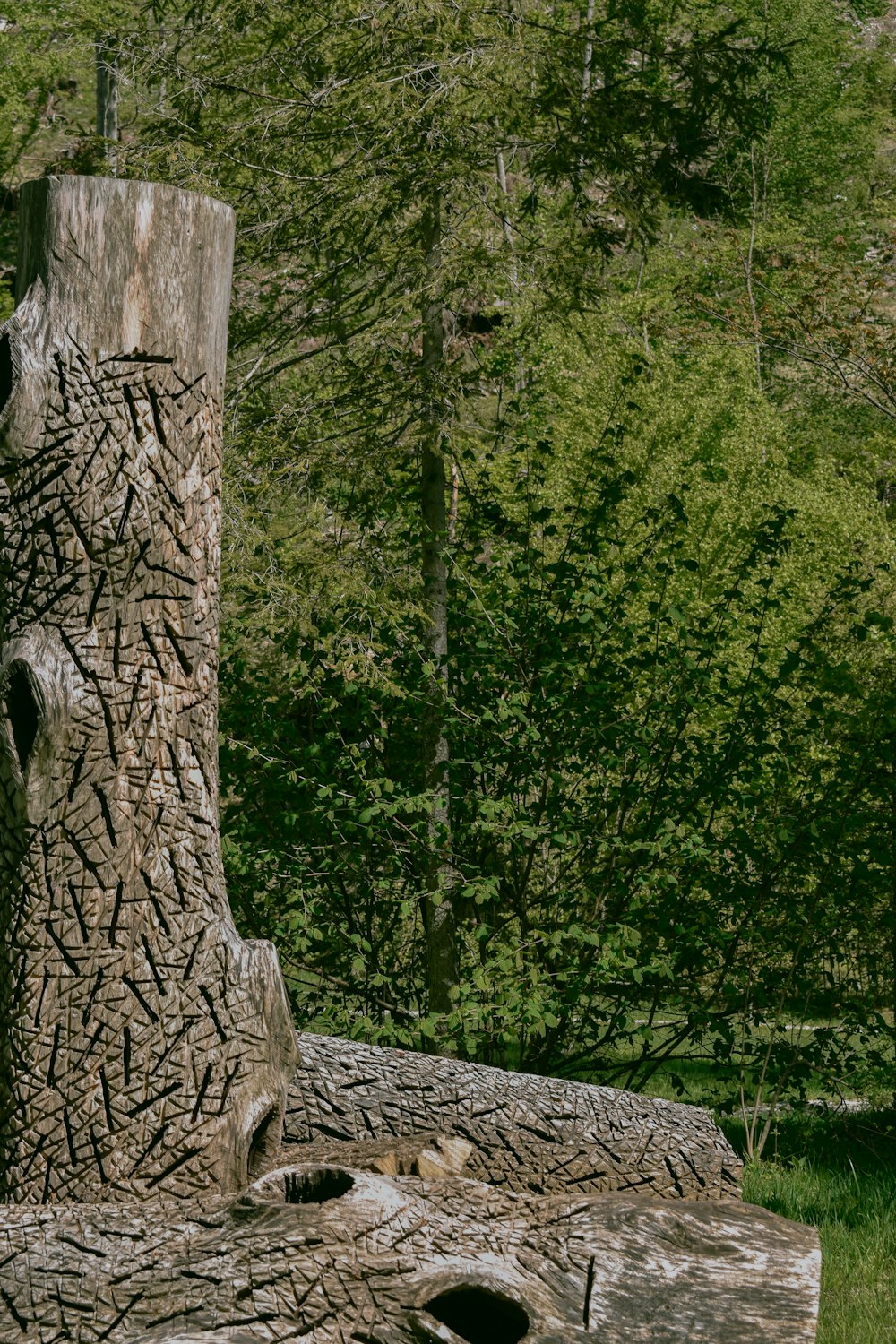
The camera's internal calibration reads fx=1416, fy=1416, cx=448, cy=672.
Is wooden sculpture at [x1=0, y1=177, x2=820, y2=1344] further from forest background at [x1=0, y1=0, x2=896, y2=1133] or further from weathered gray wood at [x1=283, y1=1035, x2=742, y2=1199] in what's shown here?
forest background at [x1=0, y1=0, x2=896, y2=1133]

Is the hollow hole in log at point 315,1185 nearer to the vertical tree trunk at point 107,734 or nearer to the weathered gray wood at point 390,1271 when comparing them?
the weathered gray wood at point 390,1271

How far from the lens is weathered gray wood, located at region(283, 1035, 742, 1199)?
3709 mm

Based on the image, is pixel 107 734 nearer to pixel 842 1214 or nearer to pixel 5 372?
pixel 5 372

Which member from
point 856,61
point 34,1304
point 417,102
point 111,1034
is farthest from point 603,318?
point 856,61

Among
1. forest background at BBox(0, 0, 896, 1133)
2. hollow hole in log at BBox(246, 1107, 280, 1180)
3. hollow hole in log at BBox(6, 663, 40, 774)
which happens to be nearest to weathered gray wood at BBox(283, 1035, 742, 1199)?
hollow hole in log at BBox(246, 1107, 280, 1180)

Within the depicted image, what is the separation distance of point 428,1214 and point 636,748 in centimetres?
382

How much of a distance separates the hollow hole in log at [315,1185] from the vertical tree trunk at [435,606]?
339cm

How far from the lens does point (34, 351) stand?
3.25 m

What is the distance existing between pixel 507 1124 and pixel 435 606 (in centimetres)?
358

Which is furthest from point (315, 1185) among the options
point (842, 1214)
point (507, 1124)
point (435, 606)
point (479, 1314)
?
point (435, 606)

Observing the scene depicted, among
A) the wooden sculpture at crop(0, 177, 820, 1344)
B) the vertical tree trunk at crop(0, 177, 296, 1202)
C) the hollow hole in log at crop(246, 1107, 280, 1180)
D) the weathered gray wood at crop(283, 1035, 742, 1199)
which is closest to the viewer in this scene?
the wooden sculpture at crop(0, 177, 820, 1344)

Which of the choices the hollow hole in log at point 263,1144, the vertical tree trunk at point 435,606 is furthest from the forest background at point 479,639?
the hollow hole in log at point 263,1144

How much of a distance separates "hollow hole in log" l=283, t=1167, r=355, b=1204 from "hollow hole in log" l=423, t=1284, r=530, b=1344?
0.37m

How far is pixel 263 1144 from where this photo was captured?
3.47 meters
